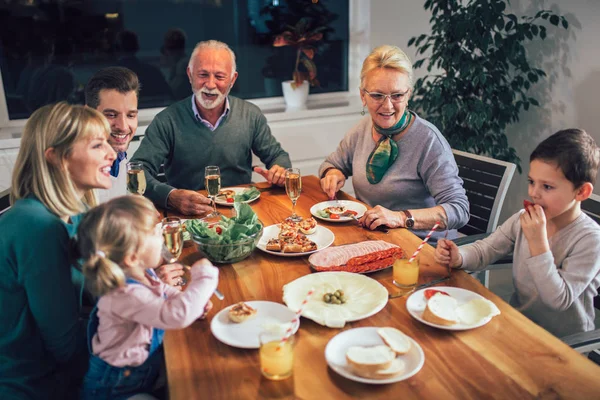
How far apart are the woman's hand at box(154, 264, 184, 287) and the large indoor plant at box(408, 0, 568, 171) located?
86.4 inches

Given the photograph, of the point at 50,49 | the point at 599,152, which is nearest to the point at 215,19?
the point at 50,49

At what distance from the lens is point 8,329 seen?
1.32 metres

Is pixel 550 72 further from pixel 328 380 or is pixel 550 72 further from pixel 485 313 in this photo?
pixel 328 380

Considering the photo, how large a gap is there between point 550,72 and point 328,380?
2.84 metres

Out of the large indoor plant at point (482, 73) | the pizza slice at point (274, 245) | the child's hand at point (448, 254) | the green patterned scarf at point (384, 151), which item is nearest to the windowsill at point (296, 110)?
the large indoor plant at point (482, 73)

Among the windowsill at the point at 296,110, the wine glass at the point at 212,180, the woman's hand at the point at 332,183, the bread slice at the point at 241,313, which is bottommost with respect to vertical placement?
the bread slice at the point at 241,313

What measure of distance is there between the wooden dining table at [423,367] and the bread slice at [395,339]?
0.05 meters

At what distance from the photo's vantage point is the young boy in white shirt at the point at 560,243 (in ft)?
4.80

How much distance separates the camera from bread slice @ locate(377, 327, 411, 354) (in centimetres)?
116

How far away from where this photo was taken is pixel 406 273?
1459 millimetres

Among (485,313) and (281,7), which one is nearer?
(485,313)

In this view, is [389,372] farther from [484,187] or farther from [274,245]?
[484,187]

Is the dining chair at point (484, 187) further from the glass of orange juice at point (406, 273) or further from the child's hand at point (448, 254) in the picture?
the glass of orange juice at point (406, 273)

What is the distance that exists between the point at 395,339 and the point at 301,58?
3.04 metres
